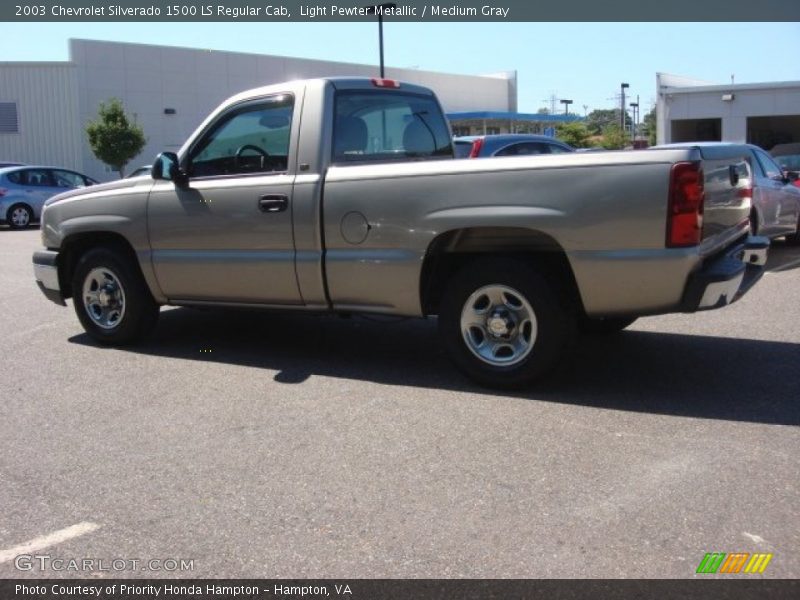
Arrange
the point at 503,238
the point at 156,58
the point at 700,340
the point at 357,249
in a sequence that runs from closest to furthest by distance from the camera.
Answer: the point at 503,238 < the point at 357,249 < the point at 700,340 < the point at 156,58

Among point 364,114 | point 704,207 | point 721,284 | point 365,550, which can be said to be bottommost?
point 365,550

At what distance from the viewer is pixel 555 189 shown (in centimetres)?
482

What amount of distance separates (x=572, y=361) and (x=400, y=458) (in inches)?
87.4

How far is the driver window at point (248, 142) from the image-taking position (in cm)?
599

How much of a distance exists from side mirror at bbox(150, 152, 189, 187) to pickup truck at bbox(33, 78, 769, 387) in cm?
1

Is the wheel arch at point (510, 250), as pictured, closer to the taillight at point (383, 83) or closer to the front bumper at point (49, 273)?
the taillight at point (383, 83)

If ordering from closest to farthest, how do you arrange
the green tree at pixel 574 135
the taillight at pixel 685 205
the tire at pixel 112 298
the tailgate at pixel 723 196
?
the taillight at pixel 685 205, the tailgate at pixel 723 196, the tire at pixel 112 298, the green tree at pixel 574 135

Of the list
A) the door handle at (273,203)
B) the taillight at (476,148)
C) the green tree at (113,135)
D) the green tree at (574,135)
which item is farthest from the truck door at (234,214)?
the green tree at (574,135)

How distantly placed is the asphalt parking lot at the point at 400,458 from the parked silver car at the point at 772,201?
4.21m

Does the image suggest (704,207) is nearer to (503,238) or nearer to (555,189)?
(555,189)

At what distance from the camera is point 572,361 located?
605cm

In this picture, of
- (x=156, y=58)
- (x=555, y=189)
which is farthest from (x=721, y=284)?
(x=156, y=58)

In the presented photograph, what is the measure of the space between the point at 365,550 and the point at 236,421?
1.84 metres
